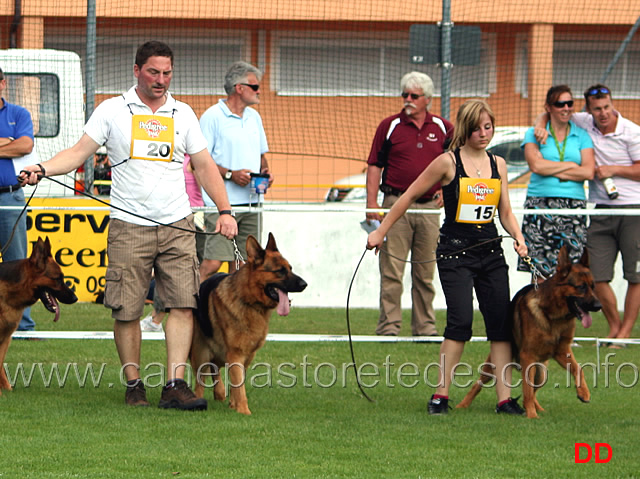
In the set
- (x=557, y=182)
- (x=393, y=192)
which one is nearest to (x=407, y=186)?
(x=393, y=192)

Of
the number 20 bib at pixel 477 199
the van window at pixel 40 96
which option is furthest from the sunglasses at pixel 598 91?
the van window at pixel 40 96

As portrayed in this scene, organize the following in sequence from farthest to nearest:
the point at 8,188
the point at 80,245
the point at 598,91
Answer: the point at 80,245 < the point at 598,91 < the point at 8,188

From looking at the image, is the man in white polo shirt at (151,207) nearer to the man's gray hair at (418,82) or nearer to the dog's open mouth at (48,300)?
the dog's open mouth at (48,300)

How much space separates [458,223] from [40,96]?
304 inches

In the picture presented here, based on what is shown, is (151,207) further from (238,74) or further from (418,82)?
(418,82)

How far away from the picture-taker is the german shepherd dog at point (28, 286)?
5.82 meters

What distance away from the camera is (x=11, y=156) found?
7426mm

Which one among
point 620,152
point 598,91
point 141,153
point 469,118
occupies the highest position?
point 598,91

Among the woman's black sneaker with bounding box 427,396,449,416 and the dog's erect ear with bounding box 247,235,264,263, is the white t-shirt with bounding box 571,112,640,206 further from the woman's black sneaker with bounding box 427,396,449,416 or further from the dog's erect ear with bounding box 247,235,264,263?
the dog's erect ear with bounding box 247,235,264,263

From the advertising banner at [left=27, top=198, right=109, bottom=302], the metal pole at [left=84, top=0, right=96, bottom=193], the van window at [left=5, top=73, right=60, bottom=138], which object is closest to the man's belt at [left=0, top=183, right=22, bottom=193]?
the metal pole at [left=84, top=0, right=96, bottom=193]

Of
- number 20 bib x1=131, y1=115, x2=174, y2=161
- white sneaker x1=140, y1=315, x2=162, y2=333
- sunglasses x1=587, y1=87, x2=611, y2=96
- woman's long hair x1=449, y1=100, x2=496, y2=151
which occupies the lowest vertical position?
white sneaker x1=140, y1=315, x2=162, y2=333

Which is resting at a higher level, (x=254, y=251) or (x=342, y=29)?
(x=342, y=29)

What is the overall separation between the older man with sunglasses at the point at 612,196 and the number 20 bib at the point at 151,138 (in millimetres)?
3877

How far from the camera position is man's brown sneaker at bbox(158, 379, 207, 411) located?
5422 millimetres
